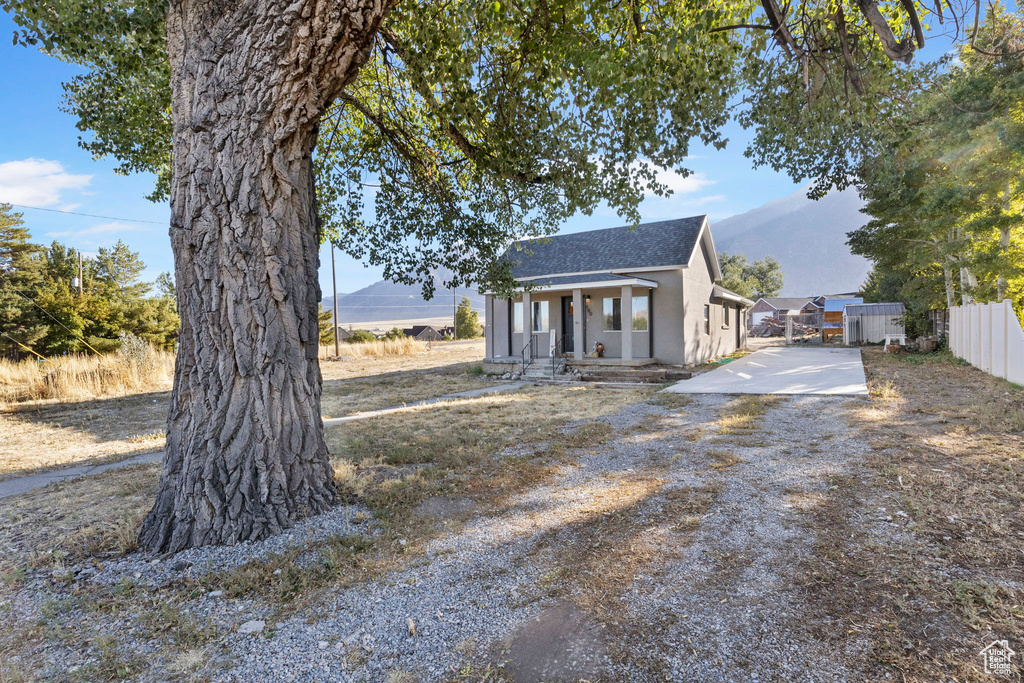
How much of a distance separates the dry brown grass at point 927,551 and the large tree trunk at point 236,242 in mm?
3523

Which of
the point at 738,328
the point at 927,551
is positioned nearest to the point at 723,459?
the point at 927,551

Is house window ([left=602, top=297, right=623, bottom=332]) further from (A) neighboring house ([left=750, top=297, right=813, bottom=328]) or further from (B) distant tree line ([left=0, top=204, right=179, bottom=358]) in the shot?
(A) neighboring house ([left=750, top=297, right=813, bottom=328])

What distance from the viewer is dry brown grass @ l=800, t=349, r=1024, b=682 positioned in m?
2.22

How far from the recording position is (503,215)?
7.70 meters

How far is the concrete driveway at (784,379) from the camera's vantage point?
10.3 metres

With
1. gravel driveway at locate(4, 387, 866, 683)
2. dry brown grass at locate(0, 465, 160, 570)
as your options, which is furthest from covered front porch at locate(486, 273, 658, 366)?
dry brown grass at locate(0, 465, 160, 570)

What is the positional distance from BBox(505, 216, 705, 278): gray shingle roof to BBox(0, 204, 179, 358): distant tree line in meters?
15.7

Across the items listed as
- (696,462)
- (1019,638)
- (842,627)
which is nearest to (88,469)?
(696,462)

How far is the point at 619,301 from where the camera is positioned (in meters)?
16.5

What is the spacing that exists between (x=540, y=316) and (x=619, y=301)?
2821mm

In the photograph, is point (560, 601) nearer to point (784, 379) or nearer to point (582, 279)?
point (784, 379)

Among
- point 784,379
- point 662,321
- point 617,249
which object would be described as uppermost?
point 617,249

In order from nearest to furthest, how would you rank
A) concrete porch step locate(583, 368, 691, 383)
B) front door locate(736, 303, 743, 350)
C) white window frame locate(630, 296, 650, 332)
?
concrete porch step locate(583, 368, 691, 383)
white window frame locate(630, 296, 650, 332)
front door locate(736, 303, 743, 350)

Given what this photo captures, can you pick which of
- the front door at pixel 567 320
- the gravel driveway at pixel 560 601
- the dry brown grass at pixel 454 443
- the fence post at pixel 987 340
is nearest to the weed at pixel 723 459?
the gravel driveway at pixel 560 601
